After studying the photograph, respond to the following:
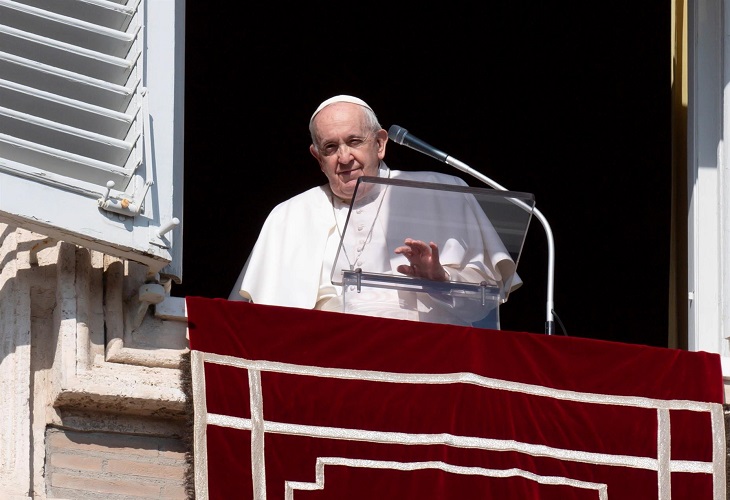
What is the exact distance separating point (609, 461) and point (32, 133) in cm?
203

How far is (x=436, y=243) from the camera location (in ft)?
22.5

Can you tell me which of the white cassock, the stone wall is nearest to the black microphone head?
the white cassock

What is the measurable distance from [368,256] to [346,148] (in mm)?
903

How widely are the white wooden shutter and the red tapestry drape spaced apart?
37 cm

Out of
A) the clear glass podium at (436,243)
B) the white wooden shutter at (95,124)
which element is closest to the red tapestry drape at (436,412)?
the clear glass podium at (436,243)

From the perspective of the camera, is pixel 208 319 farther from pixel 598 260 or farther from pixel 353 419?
pixel 598 260

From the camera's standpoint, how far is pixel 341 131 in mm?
7648

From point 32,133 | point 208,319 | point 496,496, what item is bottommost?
point 496,496

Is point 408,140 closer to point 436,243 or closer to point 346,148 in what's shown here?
point 346,148

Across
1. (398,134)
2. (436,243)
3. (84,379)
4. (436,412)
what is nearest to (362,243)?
(436,243)

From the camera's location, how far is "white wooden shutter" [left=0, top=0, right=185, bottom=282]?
654 centimetres

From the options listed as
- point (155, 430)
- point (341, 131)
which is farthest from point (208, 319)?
point (341, 131)

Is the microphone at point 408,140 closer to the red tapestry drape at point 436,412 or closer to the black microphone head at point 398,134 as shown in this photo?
the black microphone head at point 398,134

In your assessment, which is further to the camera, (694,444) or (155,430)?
(694,444)
